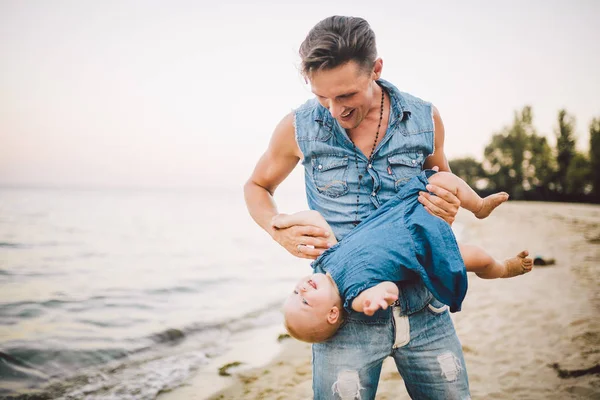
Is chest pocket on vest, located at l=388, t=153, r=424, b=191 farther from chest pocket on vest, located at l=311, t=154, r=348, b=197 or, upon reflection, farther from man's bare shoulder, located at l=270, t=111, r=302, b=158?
man's bare shoulder, located at l=270, t=111, r=302, b=158

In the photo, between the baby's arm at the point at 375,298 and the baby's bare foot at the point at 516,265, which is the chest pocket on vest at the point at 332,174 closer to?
the baby's arm at the point at 375,298

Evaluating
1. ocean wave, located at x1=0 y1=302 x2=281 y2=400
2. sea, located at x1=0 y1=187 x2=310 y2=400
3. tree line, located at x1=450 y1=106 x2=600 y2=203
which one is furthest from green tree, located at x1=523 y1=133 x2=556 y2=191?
ocean wave, located at x1=0 y1=302 x2=281 y2=400

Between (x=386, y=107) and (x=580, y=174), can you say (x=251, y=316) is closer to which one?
(x=386, y=107)

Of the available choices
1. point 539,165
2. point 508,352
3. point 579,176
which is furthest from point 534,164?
point 508,352

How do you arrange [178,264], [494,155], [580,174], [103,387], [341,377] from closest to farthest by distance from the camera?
[341,377], [103,387], [178,264], [580,174], [494,155]

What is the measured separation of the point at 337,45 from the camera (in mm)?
1898

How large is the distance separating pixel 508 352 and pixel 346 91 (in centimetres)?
471

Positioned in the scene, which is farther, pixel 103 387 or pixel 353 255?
pixel 103 387

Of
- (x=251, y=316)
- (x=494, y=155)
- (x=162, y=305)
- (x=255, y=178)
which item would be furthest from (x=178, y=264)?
(x=494, y=155)

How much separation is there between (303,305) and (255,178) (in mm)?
913

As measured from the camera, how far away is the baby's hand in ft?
5.56

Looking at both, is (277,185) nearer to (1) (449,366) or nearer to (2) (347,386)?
(2) (347,386)

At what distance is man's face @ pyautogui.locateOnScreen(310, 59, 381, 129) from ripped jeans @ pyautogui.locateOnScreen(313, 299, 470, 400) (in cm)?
109

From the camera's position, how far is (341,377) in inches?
74.3
